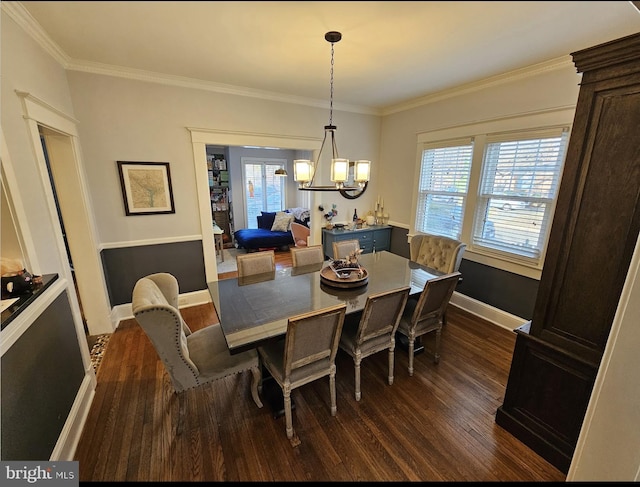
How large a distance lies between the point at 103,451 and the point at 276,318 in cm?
129

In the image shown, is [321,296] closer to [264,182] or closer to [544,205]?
[544,205]

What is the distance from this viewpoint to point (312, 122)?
3.78 meters

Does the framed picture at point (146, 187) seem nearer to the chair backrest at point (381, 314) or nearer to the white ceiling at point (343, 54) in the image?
the white ceiling at point (343, 54)

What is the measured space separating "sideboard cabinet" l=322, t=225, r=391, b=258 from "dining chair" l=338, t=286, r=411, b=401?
2108mm

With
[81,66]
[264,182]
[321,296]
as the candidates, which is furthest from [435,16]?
[264,182]

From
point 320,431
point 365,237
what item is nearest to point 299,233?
point 365,237

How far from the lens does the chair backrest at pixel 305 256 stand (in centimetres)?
290

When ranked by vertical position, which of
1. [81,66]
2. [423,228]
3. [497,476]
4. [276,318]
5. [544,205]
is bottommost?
[497,476]

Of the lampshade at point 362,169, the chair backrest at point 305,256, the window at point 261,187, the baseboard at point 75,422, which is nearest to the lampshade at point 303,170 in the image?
the lampshade at point 362,169

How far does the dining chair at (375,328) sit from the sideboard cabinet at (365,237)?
211 cm

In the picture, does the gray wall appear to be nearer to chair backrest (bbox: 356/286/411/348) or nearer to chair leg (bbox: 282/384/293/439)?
chair leg (bbox: 282/384/293/439)

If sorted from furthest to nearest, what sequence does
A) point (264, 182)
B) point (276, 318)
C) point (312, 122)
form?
point (264, 182)
point (312, 122)
point (276, 318)

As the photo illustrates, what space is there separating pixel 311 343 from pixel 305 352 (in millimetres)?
75

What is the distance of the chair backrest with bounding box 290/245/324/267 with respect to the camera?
9.51ft
